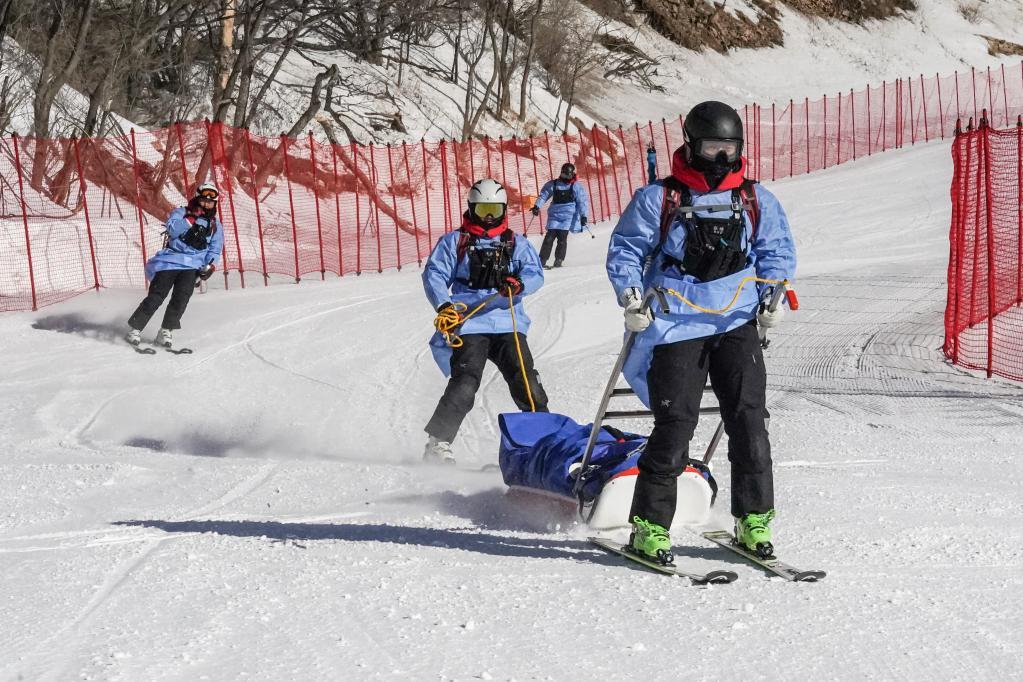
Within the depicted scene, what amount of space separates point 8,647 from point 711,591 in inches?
89.0

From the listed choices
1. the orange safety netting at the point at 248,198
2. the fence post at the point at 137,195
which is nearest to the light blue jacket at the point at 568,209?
the orange safety netting at the point at 248,198

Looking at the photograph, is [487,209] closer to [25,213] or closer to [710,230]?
[710,230]

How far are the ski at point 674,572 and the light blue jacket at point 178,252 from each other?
8.95 m

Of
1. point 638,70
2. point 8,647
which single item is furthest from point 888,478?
point 638,70

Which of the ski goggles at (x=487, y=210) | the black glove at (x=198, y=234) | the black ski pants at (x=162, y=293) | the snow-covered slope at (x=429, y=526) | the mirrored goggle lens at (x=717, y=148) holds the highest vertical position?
the mirrored goggle lens at (x=717, y=148)

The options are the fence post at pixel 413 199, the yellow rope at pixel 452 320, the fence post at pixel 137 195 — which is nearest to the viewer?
the yellow rope at pixel 452 320

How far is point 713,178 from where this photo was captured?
4.68 m

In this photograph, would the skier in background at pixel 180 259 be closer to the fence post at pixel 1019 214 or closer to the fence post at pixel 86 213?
the fence post at pixel 86 213

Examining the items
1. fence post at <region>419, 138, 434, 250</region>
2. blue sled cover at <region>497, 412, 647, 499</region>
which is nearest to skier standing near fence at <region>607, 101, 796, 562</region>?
blue sled cover at <region>497, 412, 647, 499</region>

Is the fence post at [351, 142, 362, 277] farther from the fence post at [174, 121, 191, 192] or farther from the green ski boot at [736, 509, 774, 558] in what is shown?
the green ski boot at [736, 509, 774, 558]

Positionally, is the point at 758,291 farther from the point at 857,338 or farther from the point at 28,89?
the point at 28,89

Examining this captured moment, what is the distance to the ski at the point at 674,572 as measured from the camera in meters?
4.47

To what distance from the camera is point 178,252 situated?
42.9 ft

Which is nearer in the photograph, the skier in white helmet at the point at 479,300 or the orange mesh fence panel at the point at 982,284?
the skier in white helmet at the point at 479,300
